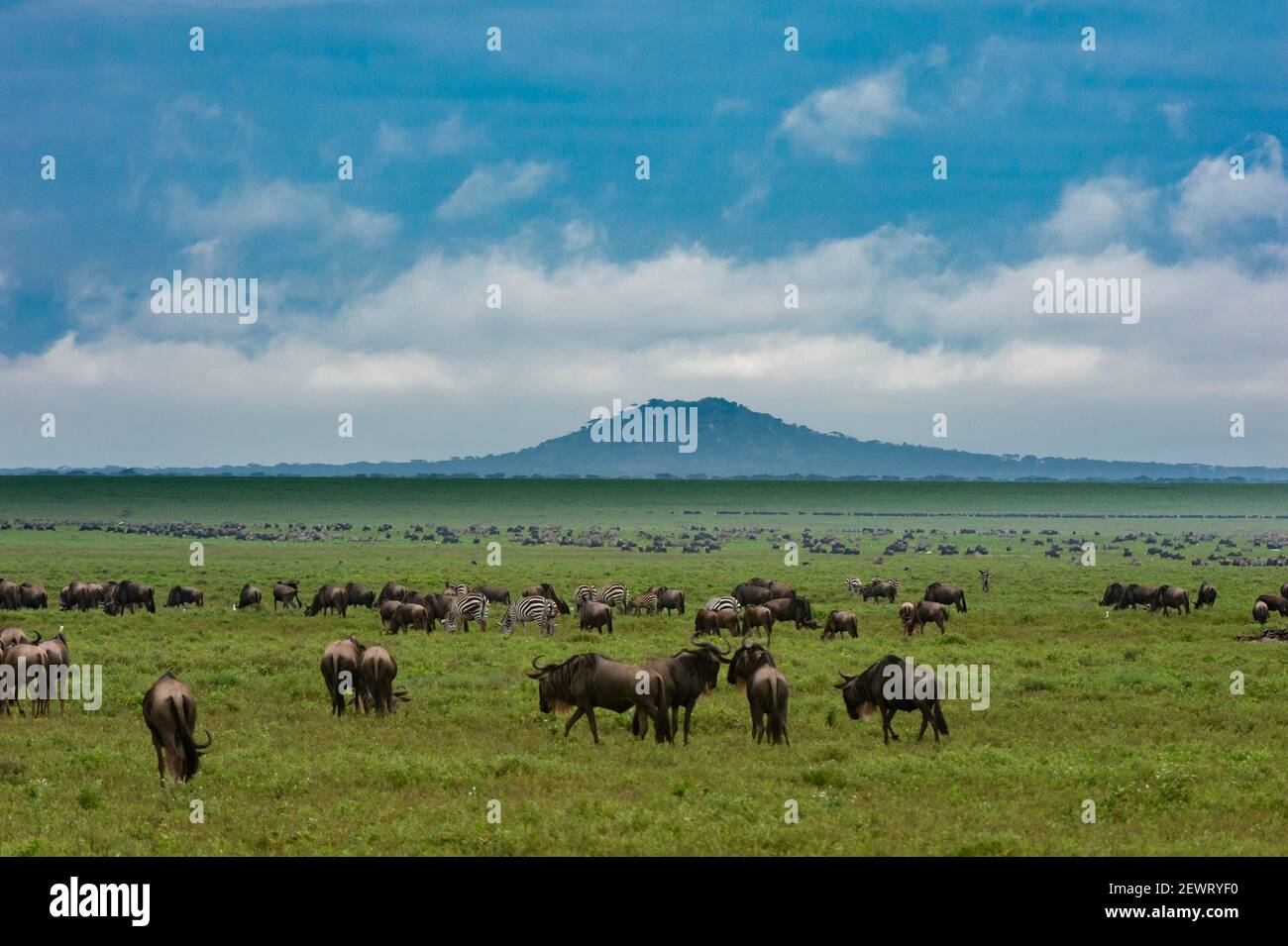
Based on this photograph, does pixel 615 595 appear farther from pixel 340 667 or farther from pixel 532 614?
pixel 340 667

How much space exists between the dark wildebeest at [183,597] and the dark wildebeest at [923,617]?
28.6 metres

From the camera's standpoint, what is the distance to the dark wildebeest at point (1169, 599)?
4559cm

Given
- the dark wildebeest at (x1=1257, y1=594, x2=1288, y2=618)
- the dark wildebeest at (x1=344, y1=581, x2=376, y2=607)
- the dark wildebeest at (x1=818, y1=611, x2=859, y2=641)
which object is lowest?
the dark wildebeest at (x1=1257, y1=594, x2=1288, y2=618)

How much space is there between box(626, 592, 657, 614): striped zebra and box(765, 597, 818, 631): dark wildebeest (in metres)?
5.83

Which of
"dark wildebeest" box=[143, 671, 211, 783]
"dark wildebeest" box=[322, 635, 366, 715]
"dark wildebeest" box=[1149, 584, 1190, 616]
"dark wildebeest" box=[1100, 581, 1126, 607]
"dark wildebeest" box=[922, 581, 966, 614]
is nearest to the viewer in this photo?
"dark wildebeest" box=[143, 671, 211, 783]

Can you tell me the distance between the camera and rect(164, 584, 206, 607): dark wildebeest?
4762 centimetres

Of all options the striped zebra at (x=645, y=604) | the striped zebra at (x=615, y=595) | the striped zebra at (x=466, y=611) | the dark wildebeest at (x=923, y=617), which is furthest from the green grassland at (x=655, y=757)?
the striped zebra at (x=615, y=595)

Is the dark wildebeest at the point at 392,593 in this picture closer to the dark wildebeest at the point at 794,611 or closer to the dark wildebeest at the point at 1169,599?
the dark wildebeest at the point at 794,611

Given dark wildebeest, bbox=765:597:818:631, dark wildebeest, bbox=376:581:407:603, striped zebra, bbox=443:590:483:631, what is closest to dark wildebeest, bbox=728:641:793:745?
dark wildebeest, bbox=765:597:818:631

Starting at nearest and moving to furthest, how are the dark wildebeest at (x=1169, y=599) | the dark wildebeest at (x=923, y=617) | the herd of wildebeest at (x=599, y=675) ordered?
the herd of wildebeest at (x=599, y=675), the dark wildebeest at (x=923, y=617), the dark wildebeest at (x=1169, y=599)

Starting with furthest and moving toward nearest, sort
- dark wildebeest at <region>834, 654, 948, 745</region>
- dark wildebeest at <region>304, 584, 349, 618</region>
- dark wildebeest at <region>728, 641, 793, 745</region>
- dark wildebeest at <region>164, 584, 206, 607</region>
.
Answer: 1. dark wildebeest at <region>164, 584, 206, 607</region>
2. dark wildebeest at <region>304, 584, 349, 618</region>
3. dark wildebeest at <region>834, 654, 948, 745</region>
4. dark wildebeest at <region>728, 641, 793, 745</region>

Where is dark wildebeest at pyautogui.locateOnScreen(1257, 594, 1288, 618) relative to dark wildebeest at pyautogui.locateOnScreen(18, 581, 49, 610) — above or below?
below

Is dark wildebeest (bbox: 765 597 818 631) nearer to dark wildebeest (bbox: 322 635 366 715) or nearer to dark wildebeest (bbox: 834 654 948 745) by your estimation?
dark wildebeest (bbox: 834 654 948 745)
